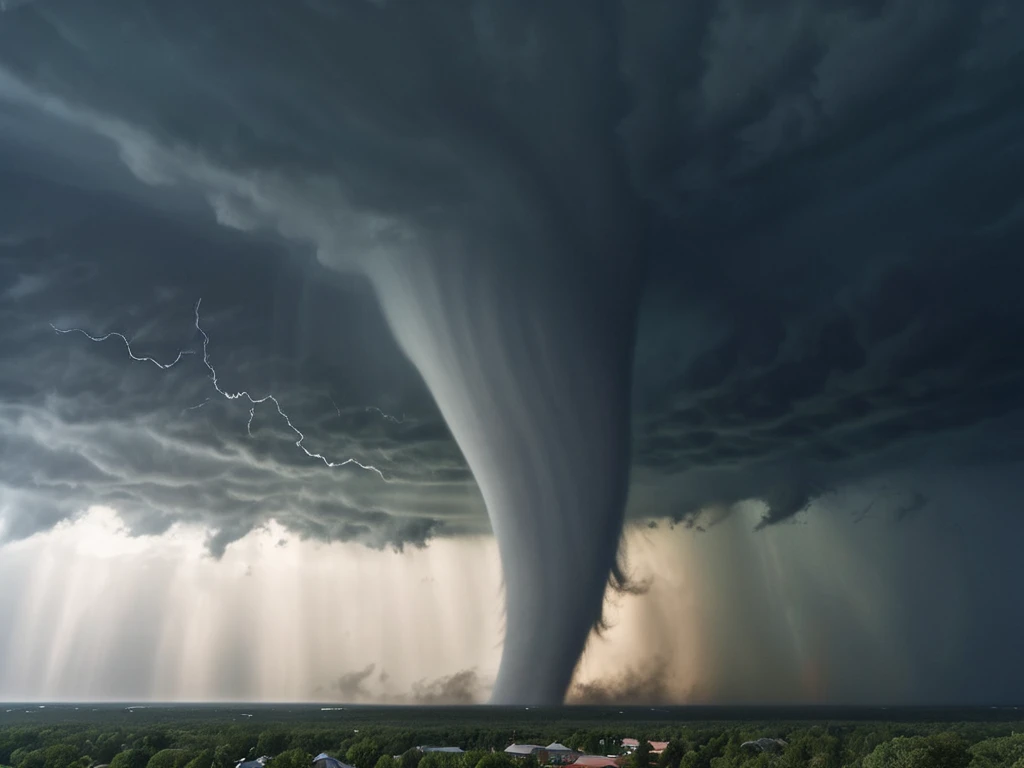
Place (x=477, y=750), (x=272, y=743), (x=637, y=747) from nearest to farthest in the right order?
1. (x=477, y=750)
2. (x=637, y=747)
3. (x=272, y=743)

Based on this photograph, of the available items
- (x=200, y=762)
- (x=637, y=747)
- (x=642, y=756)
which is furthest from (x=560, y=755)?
(x=200, y=762)

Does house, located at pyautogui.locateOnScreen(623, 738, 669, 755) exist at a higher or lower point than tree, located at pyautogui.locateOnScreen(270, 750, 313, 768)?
lower

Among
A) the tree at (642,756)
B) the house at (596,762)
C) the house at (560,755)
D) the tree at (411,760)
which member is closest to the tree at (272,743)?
the tree at (411,760)

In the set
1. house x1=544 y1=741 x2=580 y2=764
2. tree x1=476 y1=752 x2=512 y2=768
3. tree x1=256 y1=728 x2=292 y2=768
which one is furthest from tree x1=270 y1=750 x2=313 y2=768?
tree x1=256 y1=728 x2=292 y2=768

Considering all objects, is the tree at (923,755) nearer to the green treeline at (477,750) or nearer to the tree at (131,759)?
the green treeline at (477,750)

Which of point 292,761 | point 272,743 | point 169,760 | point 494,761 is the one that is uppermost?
point 494,761

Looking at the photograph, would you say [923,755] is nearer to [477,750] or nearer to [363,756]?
[477,750]

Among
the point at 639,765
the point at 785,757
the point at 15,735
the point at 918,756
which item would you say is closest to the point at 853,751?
the point at 785,757

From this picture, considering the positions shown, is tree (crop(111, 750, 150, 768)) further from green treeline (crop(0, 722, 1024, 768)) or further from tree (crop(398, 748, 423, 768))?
tree (crop(398, 748, 423, 768))
